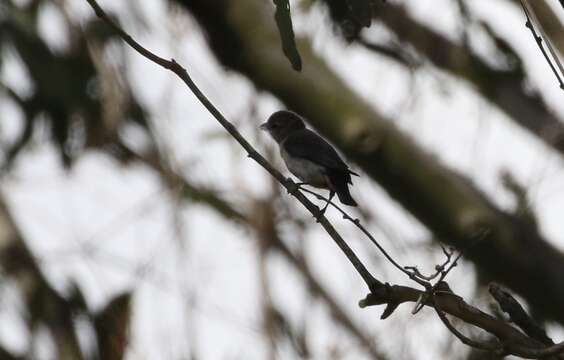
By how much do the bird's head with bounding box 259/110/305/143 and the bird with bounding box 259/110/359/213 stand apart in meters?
0.20

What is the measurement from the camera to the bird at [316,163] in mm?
3900

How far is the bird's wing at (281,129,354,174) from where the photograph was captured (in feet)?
12.9

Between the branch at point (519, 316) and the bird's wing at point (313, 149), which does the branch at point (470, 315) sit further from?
the bird's wing at point (313, 149)

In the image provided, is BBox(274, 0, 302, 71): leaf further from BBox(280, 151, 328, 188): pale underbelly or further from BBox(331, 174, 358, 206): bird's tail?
BBox(280, 151, 328, 188): pale underbelly

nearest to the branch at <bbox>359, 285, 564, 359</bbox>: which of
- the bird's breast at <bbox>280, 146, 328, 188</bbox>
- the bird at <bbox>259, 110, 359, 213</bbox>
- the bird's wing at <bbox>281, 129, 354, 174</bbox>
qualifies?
the bird at <bbox>259, 110, 359, 213</bbox>

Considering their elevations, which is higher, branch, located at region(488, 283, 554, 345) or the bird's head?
the bird's head

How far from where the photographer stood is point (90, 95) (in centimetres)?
589

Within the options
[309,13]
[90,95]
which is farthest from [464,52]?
[90,95]

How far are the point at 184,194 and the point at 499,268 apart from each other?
2286 millimetres

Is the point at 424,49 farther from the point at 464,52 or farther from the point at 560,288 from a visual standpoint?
the point at 560,288

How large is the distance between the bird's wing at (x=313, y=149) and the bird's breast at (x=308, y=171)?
2 cm

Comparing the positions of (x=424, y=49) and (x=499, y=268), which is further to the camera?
(x=424, y=49)

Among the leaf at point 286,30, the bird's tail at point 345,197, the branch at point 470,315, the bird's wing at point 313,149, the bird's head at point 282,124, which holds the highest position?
the bird's head at point 282,124

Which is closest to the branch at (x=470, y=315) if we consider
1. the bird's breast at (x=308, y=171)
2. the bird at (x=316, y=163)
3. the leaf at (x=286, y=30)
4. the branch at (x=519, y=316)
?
the branch at (x=519, y=316)
